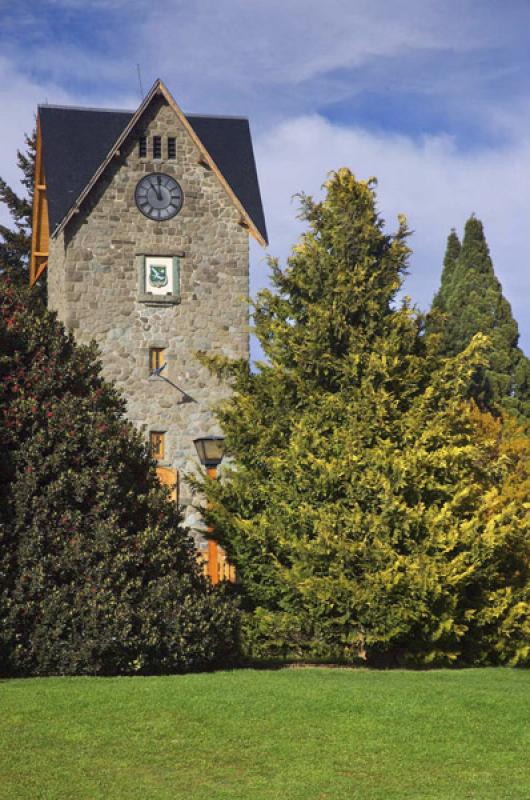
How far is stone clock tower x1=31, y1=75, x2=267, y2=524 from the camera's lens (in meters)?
34.2

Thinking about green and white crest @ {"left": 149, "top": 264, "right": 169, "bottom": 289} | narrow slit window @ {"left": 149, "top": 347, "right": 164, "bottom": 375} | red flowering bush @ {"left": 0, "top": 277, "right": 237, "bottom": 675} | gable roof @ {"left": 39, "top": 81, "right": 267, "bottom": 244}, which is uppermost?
gable roof @ {"left": 39, "top": 81, "right": 267, "bottom": 244}

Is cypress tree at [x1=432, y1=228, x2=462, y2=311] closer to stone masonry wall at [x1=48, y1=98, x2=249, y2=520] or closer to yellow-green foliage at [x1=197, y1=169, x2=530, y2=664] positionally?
stone masonry wall at [x1=48, y1=98, x2=249, y2=520]

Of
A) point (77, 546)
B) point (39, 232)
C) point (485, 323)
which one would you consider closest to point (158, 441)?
point (39, 232)

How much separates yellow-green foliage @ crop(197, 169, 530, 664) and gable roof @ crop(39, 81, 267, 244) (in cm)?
1602

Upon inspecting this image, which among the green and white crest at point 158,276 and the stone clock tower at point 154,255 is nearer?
the stone clock tower at point 154,255

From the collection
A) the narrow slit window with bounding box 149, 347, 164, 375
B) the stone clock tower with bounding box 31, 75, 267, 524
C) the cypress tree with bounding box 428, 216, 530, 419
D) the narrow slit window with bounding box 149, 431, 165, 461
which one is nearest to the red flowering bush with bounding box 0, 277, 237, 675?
the stone clock tower with bounding box 31, 75, 267, 524

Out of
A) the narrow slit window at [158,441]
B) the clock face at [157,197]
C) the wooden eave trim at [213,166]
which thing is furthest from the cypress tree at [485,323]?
the narrow slit window at [158,441]

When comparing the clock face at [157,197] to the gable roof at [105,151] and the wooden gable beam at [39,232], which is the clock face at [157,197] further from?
the wooden gable beam at [39,232]

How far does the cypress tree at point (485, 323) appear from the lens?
136ft

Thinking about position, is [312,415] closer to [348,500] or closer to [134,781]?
[348,500]

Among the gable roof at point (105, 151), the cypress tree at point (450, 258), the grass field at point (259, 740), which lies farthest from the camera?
the cypress tree at point (450, 258)

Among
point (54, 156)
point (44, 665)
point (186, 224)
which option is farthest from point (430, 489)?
point (54, 156)

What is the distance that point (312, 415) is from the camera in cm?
1856

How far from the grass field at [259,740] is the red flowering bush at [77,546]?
2.47 ft
